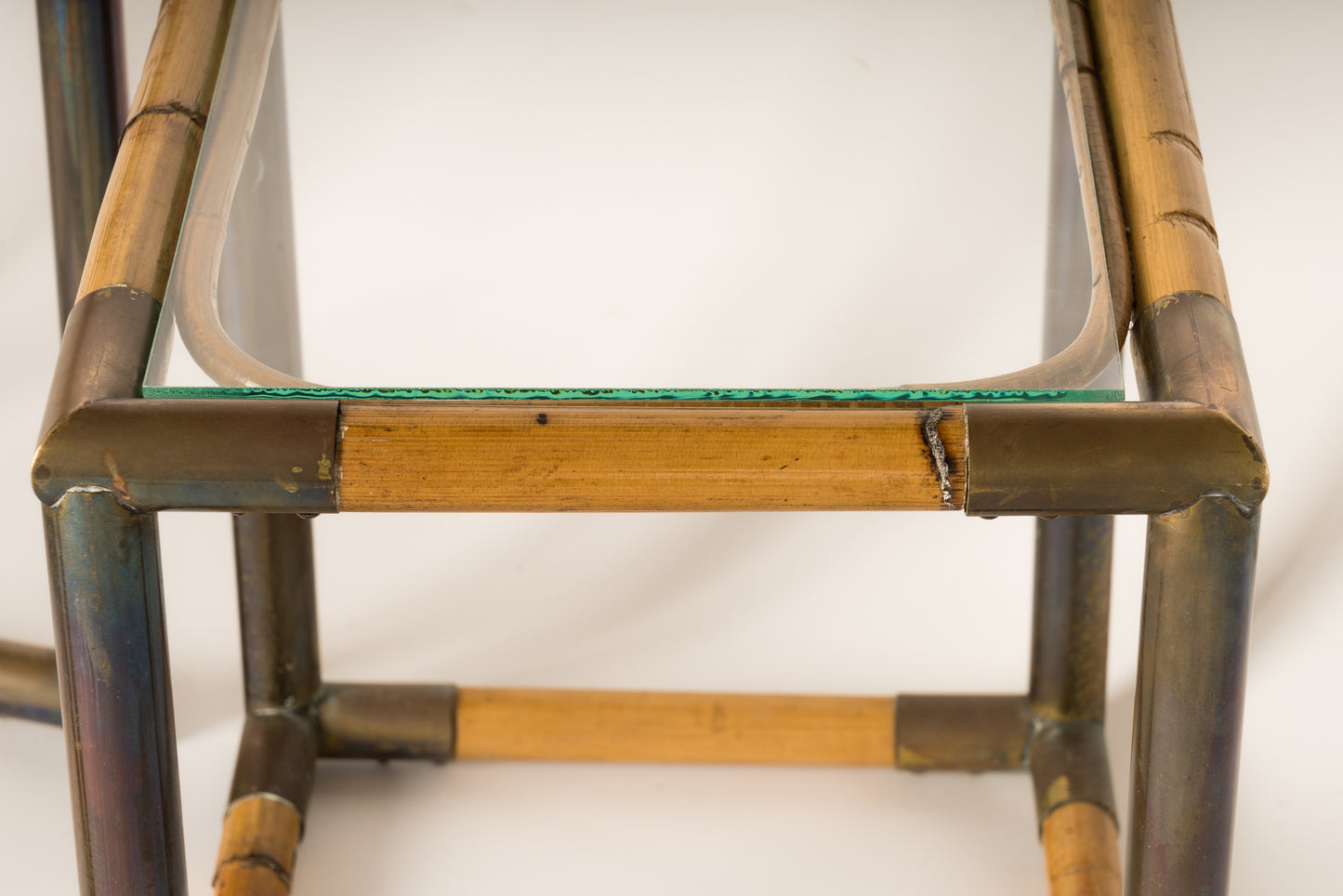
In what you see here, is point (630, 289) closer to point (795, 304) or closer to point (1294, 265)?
point (795, 304)

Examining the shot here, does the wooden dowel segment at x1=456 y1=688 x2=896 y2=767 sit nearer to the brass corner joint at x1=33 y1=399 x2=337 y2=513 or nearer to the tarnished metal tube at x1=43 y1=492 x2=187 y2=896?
the tarnished metal tube at x1=43 y1=492 x2=187 y2=896

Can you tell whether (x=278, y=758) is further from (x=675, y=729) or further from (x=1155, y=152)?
(x=1155, y=152)

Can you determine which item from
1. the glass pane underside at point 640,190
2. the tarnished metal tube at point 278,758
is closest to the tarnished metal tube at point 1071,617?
the glass pane underside at point 640,190

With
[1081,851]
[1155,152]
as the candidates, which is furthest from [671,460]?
[1081,851]

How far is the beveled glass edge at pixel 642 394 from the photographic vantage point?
0.71 metres

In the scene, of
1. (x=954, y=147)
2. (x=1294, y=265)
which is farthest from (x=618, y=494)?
(x=1294, y=265)

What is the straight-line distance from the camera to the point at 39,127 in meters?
1.64

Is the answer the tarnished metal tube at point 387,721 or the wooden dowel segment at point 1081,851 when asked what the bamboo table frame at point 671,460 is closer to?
the wooden dowel segment at point 1081,851

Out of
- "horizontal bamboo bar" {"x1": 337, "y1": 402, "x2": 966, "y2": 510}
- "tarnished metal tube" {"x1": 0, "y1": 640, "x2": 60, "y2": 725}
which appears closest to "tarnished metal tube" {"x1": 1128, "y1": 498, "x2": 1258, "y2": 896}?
"horizontal bamboo bar" {"x1": 337, "y1": 402, "x2": 966, "y2": 510}

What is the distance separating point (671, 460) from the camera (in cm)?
69

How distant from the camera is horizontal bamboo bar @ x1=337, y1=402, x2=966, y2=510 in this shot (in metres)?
0.69

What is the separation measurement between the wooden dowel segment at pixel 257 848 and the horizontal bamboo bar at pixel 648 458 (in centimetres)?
50

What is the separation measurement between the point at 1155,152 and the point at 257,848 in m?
0.78

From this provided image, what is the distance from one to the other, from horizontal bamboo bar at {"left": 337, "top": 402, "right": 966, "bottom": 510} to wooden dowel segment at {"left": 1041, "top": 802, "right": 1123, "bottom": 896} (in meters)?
0.50
